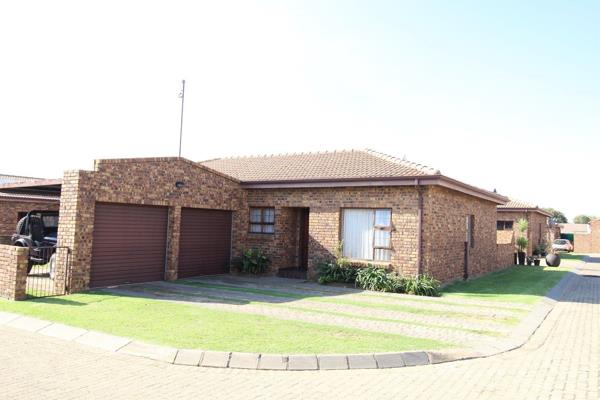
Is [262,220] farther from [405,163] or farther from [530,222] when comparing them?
[530,222]

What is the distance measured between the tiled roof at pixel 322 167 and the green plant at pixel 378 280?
2820mm

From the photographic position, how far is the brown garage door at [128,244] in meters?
12.0

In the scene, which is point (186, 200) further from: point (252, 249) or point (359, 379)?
point (359, 379)

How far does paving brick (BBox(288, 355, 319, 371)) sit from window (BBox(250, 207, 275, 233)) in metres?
10.1

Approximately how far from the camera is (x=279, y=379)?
18.8 feet

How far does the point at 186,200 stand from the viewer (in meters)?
14.4

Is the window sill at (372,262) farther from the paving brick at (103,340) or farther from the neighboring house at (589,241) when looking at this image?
the neighboring house at (589,241)

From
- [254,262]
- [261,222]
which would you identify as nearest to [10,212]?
[261,222]

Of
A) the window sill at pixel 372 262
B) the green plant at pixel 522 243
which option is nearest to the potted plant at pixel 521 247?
the green plant at pixel 522 243

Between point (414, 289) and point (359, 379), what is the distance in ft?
24.0

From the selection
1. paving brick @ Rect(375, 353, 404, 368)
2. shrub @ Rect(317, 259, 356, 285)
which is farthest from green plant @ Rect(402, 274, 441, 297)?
paving brick @ Rect(375, 353, 404, 368)

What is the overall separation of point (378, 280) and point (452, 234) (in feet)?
12.2

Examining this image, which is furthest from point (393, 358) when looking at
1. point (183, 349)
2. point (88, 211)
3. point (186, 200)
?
point (186, 200)

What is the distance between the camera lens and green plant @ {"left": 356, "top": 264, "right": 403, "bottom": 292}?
1302 cm
